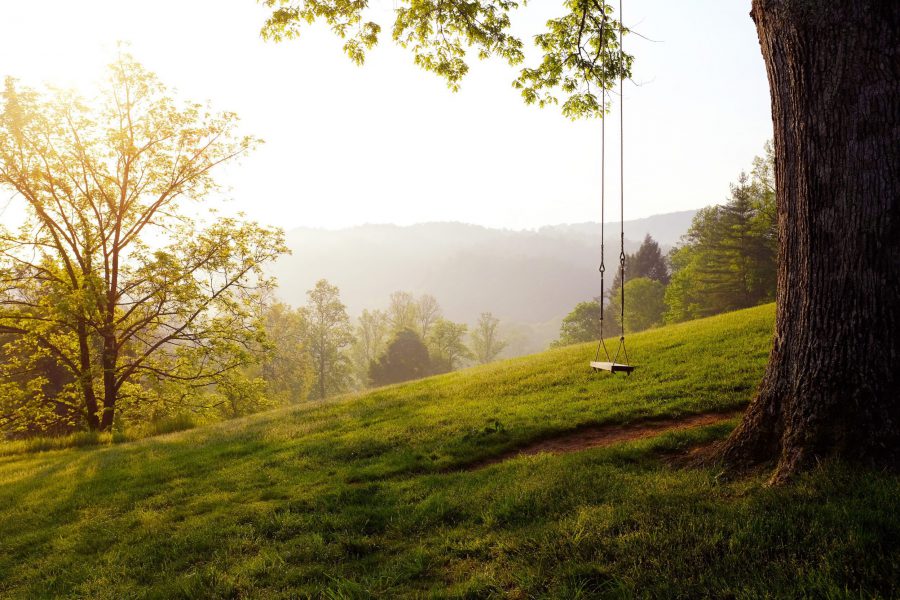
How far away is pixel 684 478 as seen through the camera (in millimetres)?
5035

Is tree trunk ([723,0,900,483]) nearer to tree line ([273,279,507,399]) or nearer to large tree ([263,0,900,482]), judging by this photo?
large tree ([263,0,900,482])

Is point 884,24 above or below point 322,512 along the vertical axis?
above

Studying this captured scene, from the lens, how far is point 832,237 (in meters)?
4.53

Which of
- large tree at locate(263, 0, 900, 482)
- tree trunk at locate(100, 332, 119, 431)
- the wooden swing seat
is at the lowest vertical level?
tree trunk at locate(100, 332, 119, 431)

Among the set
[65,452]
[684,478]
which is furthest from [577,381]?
[65,452]

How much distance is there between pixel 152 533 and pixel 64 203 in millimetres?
17439

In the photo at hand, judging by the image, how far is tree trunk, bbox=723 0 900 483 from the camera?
4289 millimetres

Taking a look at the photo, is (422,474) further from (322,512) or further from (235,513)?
(235,513)

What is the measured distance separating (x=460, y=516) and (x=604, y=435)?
12.6 feet

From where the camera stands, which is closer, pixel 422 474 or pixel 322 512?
pixel 322 512

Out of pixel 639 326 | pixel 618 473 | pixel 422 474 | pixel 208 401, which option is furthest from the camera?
pixel 639 326

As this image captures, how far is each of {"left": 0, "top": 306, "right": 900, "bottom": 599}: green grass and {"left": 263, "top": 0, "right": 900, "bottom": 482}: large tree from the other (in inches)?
23.6

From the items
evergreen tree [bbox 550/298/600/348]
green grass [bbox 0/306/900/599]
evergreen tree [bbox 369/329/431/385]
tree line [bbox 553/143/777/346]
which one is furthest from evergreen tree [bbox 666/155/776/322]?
green grass [bbox 0/306/900/599]

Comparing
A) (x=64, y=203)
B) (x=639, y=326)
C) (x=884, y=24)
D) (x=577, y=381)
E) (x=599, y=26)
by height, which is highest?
(x=599, y=26)
